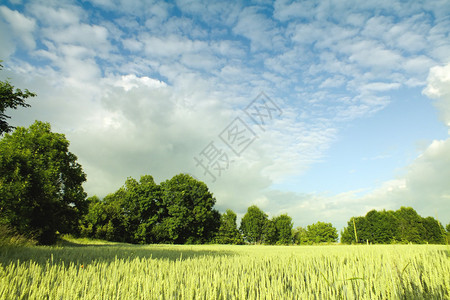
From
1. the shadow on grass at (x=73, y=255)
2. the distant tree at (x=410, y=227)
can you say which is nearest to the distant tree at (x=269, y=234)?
the distant tree at (x=410, y=227)

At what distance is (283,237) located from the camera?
6550 centimetres

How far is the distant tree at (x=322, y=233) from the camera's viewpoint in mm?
74062

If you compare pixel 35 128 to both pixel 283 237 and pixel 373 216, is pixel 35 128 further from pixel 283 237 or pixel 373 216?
pixel 373 216

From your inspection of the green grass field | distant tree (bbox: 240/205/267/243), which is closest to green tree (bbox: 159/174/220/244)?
distant tree (bbox: 240/205/267/243)

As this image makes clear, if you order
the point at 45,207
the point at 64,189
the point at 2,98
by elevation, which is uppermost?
the point at 2,98

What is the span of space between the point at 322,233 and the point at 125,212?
60.0 metres

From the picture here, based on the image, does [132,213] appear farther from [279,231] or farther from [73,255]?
[279,231]

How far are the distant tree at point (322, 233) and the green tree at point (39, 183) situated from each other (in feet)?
231

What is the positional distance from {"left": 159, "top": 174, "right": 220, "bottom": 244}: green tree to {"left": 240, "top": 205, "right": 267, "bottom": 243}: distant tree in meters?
15.8

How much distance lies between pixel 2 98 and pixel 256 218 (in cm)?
5755

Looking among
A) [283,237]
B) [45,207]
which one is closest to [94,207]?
[45,207]

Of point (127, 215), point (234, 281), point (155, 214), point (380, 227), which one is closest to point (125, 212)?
point (127, 215)

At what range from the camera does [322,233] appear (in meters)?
75.0

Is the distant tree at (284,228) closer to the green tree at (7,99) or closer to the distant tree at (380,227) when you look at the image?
the distant tree at (380,227)
